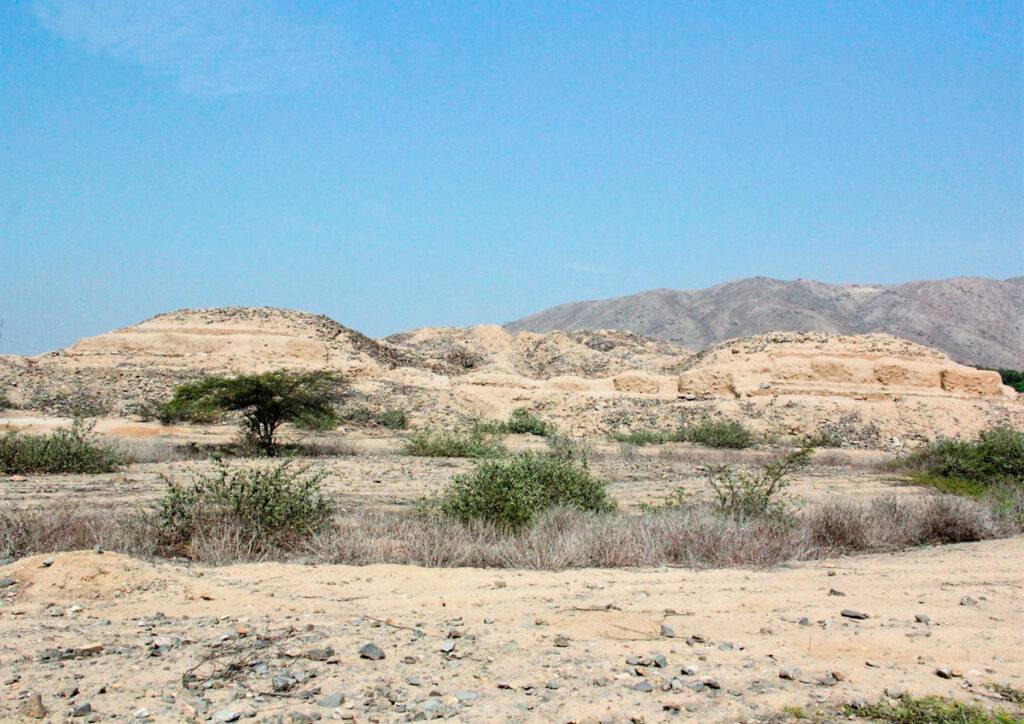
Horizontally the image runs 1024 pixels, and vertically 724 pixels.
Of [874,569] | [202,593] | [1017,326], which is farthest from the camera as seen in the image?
[1017,326]

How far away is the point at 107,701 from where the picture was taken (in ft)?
9.78

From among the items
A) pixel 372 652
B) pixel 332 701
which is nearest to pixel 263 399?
pixel 372 652

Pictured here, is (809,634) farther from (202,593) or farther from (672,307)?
(672,307)

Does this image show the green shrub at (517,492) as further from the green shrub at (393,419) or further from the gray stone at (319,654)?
the green shrub at (393,419)

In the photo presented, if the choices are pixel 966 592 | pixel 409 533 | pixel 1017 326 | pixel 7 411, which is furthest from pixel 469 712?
pixel 1017 326

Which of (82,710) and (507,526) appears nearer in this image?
(82,710)

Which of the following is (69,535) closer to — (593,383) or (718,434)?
(718,434)

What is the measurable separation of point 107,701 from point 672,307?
9410cm

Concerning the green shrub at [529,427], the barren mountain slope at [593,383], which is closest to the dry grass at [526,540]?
the green shrub at [529,427]

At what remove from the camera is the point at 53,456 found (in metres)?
10.8

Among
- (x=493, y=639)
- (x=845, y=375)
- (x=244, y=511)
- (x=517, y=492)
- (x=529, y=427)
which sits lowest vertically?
(x=493, y=639)

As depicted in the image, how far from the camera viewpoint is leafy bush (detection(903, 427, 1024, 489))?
10578 mm

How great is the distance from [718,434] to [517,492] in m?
14.4

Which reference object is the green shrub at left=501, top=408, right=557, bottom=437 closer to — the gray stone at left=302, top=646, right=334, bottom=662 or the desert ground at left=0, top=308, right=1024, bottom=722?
the desert ground at left=0, top=308, right=1024, bottom=722
